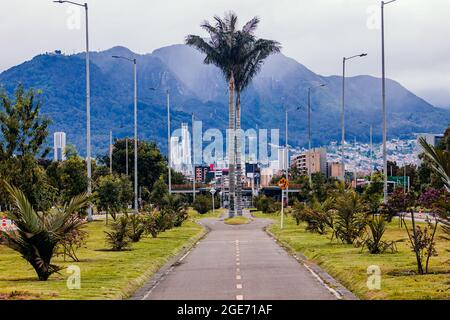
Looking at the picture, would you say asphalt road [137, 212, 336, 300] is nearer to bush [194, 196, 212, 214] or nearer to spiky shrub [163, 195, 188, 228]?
spiky shrub [163, 195, 188, 228]

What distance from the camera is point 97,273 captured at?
25031 mm

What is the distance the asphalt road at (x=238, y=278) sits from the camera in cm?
1986

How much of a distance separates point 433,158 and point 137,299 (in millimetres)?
7016

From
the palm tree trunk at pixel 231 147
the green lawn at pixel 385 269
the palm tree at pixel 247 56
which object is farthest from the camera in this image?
the palm tree at pixel 247 56

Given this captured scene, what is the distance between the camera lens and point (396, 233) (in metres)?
46.3

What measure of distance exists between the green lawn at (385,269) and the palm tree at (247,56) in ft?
118

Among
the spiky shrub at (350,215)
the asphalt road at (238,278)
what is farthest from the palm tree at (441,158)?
the spiky shrub at (350,215)

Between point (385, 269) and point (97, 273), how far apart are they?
8.06 m

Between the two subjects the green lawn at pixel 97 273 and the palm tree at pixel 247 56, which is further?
the palm tree at pixel 247 56

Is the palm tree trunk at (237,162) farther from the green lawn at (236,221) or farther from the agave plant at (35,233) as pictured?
the agave plant at (35,233)
